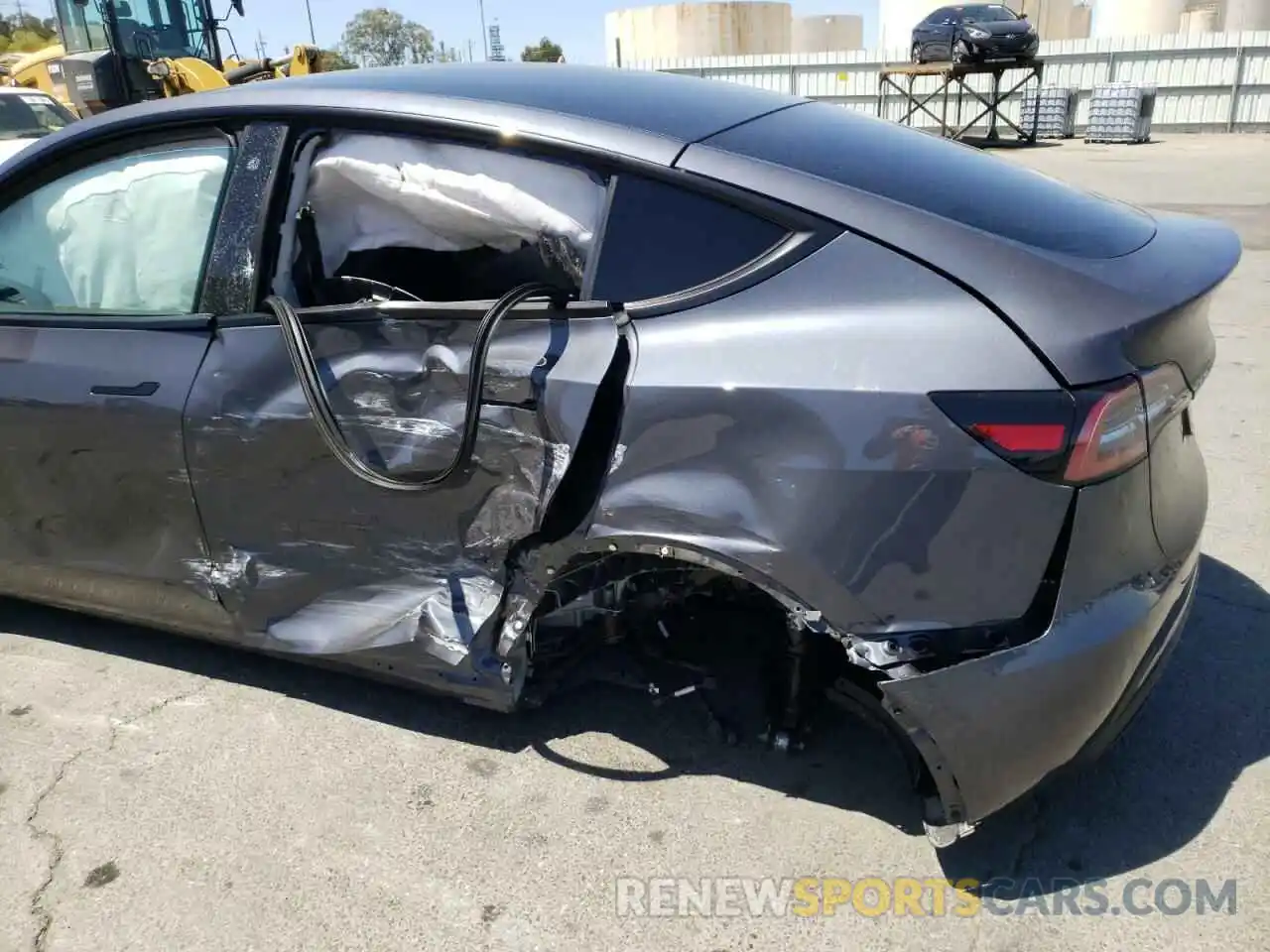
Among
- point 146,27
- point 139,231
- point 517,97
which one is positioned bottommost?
point 139,231

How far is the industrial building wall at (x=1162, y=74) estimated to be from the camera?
23891 millimetres

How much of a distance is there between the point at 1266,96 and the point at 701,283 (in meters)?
27.7

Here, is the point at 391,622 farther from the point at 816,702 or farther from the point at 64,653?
the point at 64,653

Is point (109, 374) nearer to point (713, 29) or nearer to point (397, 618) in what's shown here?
point (397, 618)

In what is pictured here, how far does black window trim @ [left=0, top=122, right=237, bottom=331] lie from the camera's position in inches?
103

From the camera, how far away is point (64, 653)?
126 inches

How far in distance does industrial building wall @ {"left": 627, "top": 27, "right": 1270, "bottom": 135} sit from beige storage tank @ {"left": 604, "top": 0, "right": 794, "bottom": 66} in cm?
1939

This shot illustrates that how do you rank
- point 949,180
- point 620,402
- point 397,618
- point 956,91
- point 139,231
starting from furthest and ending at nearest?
point 956,91 → point 139,231 → point 397,618 → point 949,180 → point 620,402

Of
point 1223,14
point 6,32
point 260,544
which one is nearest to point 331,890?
point 260,544

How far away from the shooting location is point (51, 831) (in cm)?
242

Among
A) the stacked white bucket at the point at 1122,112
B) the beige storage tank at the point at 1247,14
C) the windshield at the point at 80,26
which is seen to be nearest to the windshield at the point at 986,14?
the stacked white bucket at the point at 1122,112

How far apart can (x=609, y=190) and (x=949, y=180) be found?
2.59 ft

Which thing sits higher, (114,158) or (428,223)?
(114,158)
